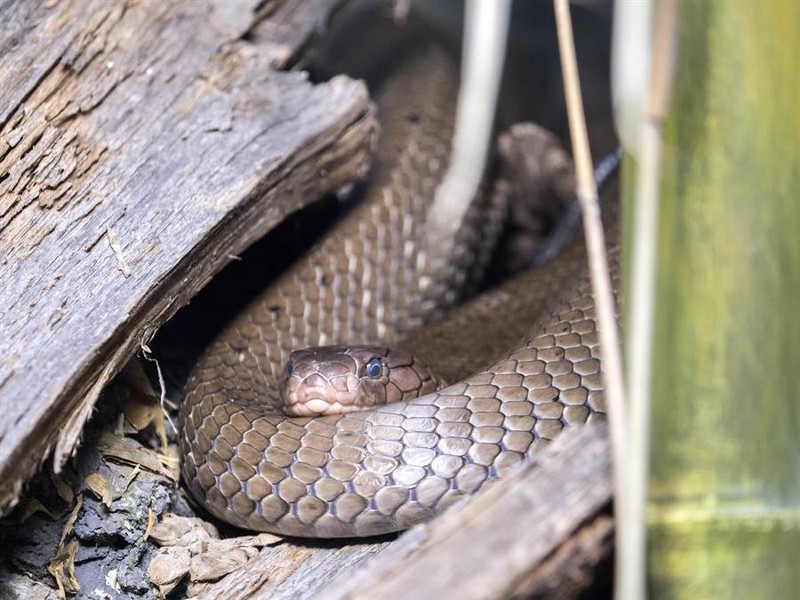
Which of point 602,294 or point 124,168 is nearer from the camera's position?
point 602,294

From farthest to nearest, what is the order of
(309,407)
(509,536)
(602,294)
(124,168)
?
(309,407), (124,168), (509,536), (602,294)

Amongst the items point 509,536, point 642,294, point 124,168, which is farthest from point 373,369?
point 642,294

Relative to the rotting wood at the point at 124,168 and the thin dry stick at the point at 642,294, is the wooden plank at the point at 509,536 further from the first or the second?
the rotting wood at the point at 124,168

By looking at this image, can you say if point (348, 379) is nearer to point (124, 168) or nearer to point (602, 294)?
point (124, 168)

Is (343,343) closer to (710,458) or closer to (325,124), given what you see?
(325,124)

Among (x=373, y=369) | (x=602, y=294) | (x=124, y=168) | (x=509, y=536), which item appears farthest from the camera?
(x=373, y=369)

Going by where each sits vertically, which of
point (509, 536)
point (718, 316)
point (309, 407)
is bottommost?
point (509, 536)

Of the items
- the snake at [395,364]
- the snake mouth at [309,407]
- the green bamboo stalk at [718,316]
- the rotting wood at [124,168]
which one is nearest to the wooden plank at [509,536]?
the green bamboo stalk at [718,316]
